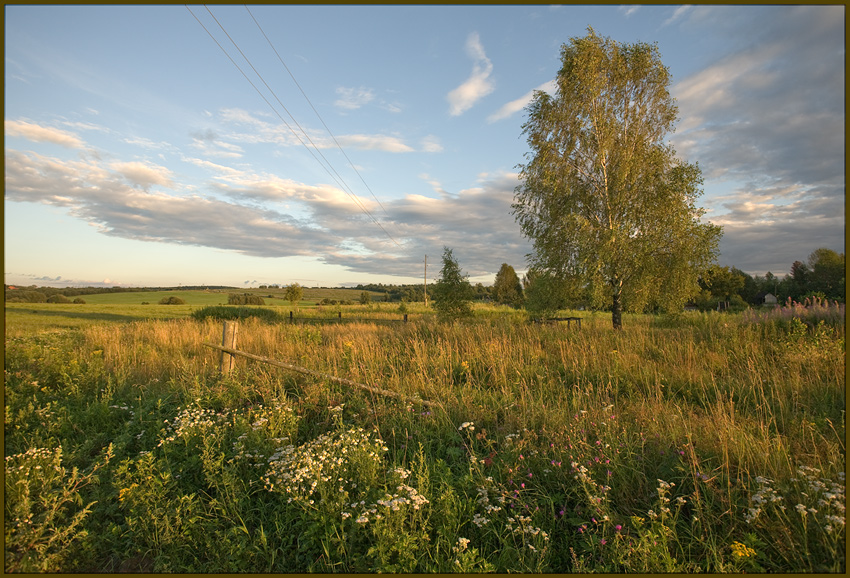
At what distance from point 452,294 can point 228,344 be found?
1429cm

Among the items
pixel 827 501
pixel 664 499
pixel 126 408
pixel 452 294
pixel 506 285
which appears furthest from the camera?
pixel 506 285

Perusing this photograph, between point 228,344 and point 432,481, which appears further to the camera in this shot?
point 228,344

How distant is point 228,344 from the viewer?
7.14 meters

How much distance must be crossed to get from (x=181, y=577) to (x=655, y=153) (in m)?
19.1

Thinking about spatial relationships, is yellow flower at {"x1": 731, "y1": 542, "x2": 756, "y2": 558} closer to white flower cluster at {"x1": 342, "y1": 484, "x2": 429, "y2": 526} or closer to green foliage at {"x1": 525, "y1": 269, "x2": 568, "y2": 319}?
white flower cluster at {"x1": 342, "y1": 484, "x2": 429, "y2": 526}

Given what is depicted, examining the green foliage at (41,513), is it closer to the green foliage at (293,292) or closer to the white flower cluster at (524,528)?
the white flower cluster at (524,528)

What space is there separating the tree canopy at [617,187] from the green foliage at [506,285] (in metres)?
53.7

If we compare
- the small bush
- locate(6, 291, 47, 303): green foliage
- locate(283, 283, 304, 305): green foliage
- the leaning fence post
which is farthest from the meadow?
locate(6, 291, 47, 303): green foliage

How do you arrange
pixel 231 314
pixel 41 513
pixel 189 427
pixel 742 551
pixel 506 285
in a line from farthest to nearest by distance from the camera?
pixel 506 285, pixel 231 314, pixel 189 427, pixel 41 513, pixel 742 551

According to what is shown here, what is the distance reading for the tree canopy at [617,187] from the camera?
51.4 ft

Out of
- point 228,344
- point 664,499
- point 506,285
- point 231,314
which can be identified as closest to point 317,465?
point 664,499

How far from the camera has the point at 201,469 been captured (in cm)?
427

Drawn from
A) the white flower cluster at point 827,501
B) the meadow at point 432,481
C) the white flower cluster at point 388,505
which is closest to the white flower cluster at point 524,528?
the meadow at point 432,481

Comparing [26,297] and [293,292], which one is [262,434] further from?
[26,297]
